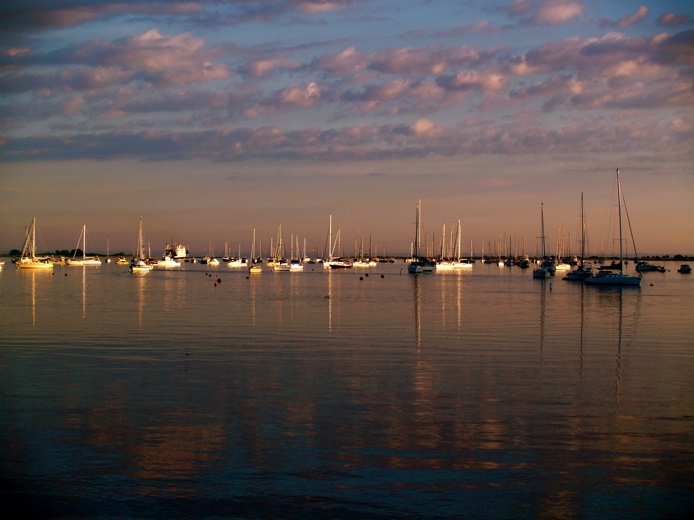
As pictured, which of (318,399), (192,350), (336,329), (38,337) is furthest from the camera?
(336,329)

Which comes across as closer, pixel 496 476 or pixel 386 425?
pixel 496 476

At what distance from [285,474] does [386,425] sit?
393 centimetres

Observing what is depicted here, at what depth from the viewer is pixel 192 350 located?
89.7 ft

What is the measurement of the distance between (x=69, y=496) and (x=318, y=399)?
8092 mm

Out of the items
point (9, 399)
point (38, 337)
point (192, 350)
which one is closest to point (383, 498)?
point (9, 399)

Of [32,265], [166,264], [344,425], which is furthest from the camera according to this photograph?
[166,264]

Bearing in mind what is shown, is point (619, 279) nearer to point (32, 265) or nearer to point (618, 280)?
point (618, 280)

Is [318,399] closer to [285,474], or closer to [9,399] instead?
[285,474]

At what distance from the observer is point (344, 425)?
15.8 metres

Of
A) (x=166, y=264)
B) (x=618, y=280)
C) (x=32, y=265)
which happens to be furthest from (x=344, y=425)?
(x=166, y=264)

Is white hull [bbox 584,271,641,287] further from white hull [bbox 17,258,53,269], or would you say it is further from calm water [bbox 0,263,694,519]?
white hull [bbox 17,258,53,269]

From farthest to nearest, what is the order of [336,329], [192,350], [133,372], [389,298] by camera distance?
1. [389,298]
2. [336,329]
3. [192,350]
4. [133,372]

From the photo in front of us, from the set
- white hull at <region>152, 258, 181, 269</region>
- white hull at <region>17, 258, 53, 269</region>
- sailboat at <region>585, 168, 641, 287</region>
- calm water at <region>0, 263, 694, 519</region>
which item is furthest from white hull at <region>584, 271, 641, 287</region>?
white hull at <region>17, 258, 53, 269</region>

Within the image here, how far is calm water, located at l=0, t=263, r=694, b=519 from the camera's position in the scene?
1149 cm
